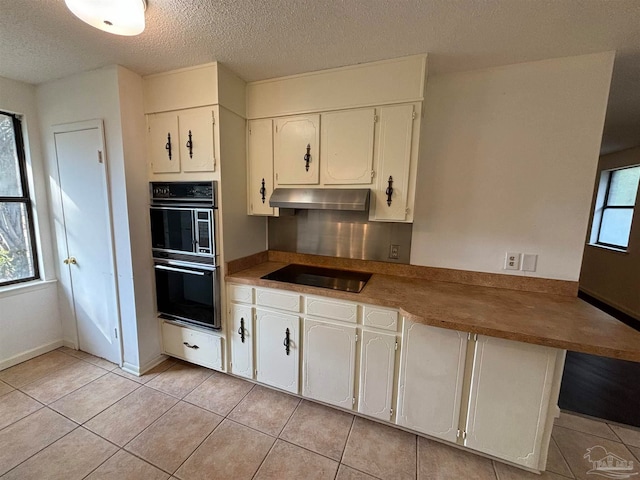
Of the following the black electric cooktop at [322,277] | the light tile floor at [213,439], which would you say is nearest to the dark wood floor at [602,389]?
the light tile floor at [213,439]

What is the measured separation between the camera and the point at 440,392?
155 centimetres

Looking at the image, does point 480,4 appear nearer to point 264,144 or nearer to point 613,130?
point 264,144

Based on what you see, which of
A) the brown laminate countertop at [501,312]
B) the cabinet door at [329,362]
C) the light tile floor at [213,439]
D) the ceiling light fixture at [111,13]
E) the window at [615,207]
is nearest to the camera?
the ceiling light fixture at [111,13]

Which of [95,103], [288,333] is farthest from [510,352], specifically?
[95,103]

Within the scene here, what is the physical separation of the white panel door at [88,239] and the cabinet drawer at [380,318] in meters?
2.01

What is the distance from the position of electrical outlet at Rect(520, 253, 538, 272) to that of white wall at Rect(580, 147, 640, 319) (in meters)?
3.22

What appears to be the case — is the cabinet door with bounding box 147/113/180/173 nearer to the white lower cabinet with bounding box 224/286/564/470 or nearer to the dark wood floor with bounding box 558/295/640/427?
the white lower cabinet with bounding box 224/286/564/470

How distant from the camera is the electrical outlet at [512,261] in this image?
1.88m

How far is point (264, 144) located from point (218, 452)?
2102 millimetres

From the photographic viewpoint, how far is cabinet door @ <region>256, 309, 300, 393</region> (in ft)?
6.23

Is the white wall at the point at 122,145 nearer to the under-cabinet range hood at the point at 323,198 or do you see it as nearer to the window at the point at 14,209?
the window at the point at 14,209

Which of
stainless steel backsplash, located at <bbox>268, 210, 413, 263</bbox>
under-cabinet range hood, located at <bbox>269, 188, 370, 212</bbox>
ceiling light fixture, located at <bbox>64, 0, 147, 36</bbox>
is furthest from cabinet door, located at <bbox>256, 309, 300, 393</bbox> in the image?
ceiling light fixture, located at <bbox>64, 0, 147, 36</bbox>

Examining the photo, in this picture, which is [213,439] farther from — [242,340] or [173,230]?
[173,230]

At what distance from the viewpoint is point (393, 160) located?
1.82 meters
